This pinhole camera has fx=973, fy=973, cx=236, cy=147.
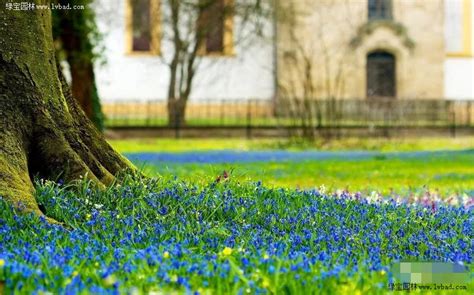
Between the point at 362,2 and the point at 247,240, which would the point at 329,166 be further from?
the point at 362,2

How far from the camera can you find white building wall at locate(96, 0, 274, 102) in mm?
40562

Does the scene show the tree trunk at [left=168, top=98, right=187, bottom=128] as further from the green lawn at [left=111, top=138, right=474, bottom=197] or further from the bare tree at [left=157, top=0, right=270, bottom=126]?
the green lawn at [left=111, top=138, right=474, bottom=197]

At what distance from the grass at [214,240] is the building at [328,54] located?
31.3 metres

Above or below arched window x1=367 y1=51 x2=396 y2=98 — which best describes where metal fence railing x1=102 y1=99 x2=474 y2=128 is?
below

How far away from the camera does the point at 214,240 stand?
18.5ft

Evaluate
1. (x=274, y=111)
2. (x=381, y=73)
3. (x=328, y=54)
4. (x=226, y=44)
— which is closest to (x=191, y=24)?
(x=274, y=111)

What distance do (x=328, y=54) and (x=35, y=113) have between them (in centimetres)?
3585

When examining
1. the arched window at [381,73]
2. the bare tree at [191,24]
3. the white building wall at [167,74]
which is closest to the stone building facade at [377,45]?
the arched window at [381,73]

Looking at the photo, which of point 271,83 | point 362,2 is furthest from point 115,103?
point 362,2

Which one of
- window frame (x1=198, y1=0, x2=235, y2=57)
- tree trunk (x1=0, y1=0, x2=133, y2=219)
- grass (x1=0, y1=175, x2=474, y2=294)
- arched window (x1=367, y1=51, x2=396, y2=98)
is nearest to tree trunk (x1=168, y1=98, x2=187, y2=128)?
window frame (x1=198, y1=0, x2=235, y2=57)

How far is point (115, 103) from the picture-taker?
3872 cm

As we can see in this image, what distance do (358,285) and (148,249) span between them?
1.26m

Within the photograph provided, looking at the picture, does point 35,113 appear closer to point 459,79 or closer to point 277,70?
point 277,70

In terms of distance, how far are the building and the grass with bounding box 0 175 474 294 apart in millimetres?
31251
